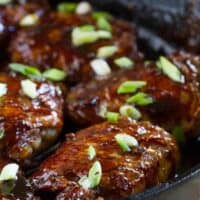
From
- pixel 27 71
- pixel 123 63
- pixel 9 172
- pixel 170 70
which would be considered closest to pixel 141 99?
pixel 170 70

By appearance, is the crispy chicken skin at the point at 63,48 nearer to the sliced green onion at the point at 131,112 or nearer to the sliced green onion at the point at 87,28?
the sliced green onion at the point at 87,28

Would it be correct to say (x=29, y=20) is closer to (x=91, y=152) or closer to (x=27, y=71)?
(x=27, y=71)

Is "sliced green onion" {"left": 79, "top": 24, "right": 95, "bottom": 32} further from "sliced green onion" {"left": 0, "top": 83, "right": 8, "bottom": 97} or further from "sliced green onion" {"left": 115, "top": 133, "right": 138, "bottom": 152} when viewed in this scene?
"sliced green onion" {"left": 115, "top": 133, "right": 138, "bottom": 152}

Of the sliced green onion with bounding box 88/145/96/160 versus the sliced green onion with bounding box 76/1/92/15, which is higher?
the sliced green onion with bounding box 88/145/96/160

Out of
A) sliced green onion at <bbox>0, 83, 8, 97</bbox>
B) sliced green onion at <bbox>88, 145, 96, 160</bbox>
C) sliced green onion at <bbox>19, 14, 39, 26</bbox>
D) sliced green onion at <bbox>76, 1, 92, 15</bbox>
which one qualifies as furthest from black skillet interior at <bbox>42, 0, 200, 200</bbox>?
sliced green onion at <bbox>88, 145, 96, 160</bbox>

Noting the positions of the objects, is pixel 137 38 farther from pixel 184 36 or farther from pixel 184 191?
pixel 184 191

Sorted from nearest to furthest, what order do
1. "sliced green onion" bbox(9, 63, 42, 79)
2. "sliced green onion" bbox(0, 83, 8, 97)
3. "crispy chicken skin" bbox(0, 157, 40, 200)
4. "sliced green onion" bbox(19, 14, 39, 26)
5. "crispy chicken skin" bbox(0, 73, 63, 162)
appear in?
1. "crispy chicken skin" bbox(0, 157, 40, 200)
2. "crispy chicken skin" bbox(0, 73, 63, 162)
3. "sliced green onion" bbox(0, 83, 8, 97)
4. "sliced green onion" bbox(9, 63, 42, 79)
5. "sliced green onion" bbox(19, 14, 39, 26)

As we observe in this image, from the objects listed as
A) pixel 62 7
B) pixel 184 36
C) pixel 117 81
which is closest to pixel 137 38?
pixel 184 36
